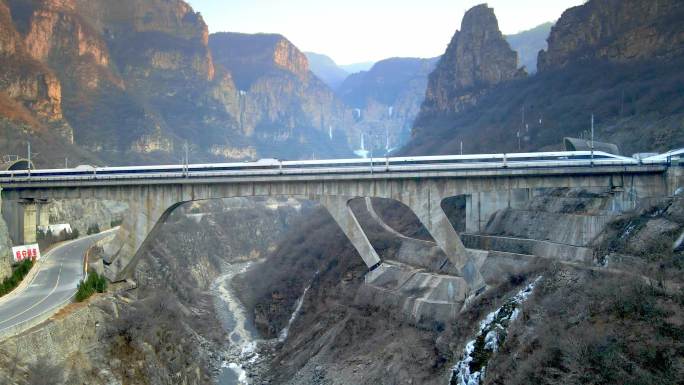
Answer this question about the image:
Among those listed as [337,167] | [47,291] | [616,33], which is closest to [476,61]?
[616,33]

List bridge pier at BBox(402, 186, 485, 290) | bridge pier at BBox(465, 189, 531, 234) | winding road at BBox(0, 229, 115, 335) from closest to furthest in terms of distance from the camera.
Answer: winding road at BBox(0, 229, 115, 335)
bridge pier at BBox(402, 186, 485, 290)
bridge pier at BBox(465, 189, 531, 234)

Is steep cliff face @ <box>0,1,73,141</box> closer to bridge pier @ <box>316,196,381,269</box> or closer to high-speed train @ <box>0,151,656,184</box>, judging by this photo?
high-speed train @ <box>0,151,656,184</box>

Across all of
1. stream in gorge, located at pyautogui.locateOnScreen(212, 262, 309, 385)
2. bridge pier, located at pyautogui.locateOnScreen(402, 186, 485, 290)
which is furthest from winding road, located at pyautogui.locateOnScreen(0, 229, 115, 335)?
bridge pier, located at pyautogui.locateOnScreen(402, 186, 485, 290)

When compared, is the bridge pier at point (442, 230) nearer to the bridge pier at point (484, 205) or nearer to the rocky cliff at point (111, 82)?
the bridge pier at point (484, 205)

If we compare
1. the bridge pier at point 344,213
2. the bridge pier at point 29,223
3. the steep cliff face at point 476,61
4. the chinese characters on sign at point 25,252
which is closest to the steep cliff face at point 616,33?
the steep cliff face at point 476,61

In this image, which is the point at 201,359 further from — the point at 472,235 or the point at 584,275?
the point at 584,275

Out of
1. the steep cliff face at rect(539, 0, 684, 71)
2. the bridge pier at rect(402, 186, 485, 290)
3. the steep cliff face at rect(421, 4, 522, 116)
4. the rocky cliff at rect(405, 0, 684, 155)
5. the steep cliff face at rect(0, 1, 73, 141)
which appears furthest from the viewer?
the steep cliff face at rect(421, 4, 522, 116)
